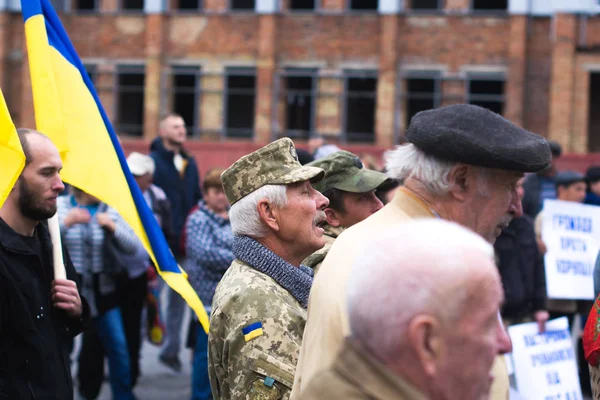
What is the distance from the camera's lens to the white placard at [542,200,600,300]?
8.81 m

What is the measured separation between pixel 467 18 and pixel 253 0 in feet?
22.9

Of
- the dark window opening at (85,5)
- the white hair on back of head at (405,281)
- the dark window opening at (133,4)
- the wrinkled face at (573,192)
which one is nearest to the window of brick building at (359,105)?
the dark window opening at (133,4)

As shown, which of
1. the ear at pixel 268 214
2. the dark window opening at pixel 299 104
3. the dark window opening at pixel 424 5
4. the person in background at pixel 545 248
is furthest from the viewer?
the dark window opening at pixel 424 5

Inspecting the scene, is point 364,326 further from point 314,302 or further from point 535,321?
point 535,321

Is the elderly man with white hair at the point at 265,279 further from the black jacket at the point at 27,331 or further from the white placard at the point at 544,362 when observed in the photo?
the white placard at the point at 544,362

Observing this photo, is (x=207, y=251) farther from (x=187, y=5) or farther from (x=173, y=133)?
(x=187, y=5)

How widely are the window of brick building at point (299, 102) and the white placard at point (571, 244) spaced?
21.8 m

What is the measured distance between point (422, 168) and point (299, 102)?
28063 mm

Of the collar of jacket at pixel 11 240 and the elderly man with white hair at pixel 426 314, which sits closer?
the elderly man with white hair at pixel 426 314

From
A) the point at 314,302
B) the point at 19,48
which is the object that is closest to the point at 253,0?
the point at 19,48

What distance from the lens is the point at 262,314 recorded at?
346 cm

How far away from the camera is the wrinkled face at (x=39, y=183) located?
4.50 metres

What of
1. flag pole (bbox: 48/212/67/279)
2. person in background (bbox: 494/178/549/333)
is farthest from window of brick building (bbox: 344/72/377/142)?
flag pole (bbox: 48/212/67/279)

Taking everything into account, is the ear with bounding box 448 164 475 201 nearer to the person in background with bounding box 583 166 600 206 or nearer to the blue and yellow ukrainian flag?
the blue and yellow ukrainian flag
